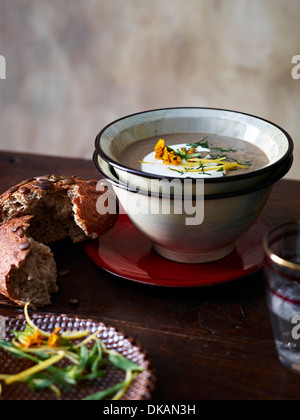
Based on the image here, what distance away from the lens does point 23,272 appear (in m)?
1.19

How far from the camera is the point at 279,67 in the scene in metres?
2.82

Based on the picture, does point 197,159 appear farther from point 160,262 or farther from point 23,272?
point 23,272

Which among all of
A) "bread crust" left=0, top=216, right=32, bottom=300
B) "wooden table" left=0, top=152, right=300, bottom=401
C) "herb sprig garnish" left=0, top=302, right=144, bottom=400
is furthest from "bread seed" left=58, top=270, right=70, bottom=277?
"herb sprig garnish" left=0, top=302, right=144, bottom=400

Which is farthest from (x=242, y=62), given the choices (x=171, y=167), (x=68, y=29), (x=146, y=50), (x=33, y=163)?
(x=171, y=167)

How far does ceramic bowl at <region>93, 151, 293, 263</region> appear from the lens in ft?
3.86

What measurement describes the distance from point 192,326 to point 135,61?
227cm

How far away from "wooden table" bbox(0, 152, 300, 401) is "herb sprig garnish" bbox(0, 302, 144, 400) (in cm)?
8

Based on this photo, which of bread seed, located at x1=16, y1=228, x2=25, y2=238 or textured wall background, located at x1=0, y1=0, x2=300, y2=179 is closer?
bread seed, located at x1=16, y1=228, x2=25, y2=238

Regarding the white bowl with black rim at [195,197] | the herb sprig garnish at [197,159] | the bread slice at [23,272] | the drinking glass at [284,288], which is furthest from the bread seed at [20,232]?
the drinking glass at [284,288]

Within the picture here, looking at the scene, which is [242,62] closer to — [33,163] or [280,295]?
[33,163]

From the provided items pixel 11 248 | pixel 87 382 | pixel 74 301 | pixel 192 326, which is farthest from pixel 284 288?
pixel 11 248

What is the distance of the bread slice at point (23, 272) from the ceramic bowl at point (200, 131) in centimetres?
26

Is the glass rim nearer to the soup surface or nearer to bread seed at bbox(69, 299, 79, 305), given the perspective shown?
the soup surface

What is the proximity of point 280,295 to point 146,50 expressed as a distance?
236 cm
